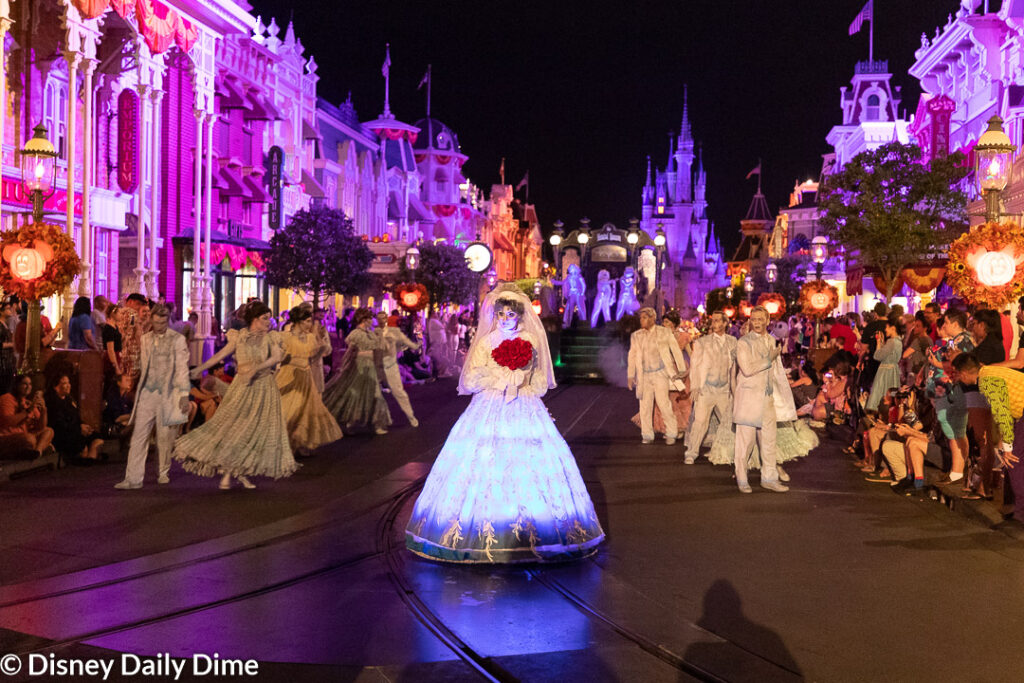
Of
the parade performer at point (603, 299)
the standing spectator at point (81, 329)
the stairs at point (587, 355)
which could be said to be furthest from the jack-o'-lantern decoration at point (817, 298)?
the standing spectator at point (81, 329)

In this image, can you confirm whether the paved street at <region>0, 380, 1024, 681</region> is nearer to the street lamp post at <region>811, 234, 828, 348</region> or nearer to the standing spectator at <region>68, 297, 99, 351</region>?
the standing spectator at <region>68, 297, 99, 351</region>

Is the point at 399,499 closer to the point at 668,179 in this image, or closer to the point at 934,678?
the point at 934,678

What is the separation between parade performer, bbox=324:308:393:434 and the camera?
53.1 feet

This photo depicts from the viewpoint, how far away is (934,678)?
17.6ft

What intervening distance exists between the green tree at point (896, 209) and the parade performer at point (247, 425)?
23364 mm

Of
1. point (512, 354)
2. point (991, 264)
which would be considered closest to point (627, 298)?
point (991, 264)

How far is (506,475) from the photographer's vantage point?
7.84m

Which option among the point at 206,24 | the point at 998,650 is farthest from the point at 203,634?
the point at 206,24

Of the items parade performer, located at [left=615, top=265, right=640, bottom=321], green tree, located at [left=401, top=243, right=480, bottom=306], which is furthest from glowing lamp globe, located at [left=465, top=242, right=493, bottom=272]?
green tree, located at [left=401, top=243, right=480, bottom=306]

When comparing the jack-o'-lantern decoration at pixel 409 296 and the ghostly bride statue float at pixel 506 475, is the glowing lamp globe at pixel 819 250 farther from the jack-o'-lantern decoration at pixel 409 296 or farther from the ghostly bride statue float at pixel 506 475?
the ghostly bride statue float at pixel 506 475

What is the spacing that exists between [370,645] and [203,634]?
0.88m

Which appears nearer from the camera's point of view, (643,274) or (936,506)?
(936,506)

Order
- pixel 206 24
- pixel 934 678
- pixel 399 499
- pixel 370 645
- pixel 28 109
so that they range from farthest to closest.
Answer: pixel 206 24
pixel 28 109
pixel 399 499
pixel 370 645
pixel 934 678

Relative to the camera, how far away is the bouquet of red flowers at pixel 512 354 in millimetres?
8180
